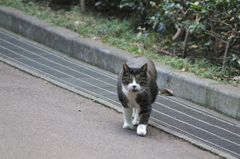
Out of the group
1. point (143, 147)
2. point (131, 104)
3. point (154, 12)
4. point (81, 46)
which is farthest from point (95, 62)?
point (143, 147)

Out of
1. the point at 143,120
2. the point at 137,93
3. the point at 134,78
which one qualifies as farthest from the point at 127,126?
the point at 134,78

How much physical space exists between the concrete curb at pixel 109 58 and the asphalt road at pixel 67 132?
1.26 meters

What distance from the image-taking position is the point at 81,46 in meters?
9.52

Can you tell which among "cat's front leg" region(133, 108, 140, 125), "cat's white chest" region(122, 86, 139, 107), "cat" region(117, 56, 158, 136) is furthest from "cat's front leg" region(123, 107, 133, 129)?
"cat's front leg" region(133, 108, 140, 125)

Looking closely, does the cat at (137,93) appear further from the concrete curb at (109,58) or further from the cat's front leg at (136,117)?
the concrete curb at (109,58)

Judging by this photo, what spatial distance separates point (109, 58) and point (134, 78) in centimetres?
308

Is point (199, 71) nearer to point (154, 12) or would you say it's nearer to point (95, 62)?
point (95, 62)

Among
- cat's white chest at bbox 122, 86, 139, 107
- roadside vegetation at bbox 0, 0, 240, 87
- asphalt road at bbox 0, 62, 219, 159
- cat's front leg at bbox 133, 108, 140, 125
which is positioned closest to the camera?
asphalt road at bbox 0, 62, 219, 159

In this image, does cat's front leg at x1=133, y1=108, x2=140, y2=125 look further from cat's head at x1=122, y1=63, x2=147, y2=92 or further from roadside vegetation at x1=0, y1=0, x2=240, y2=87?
roadside vegetation at x1=0, y1=0, x2=240, y2=87

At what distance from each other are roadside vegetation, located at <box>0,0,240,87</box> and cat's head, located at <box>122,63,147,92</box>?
1.96 m

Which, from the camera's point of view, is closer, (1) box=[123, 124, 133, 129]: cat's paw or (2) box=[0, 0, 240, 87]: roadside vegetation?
(1) box=[123, 124, 133, 129]: cat's paw

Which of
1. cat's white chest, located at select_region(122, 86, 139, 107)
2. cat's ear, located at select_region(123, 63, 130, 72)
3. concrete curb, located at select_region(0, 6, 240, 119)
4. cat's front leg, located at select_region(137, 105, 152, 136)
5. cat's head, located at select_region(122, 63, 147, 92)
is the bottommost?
concrete curb, located at select_region(0, 6, 240, 119)

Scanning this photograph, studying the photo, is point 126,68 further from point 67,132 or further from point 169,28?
point 169,28

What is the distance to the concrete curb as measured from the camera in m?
7.07
